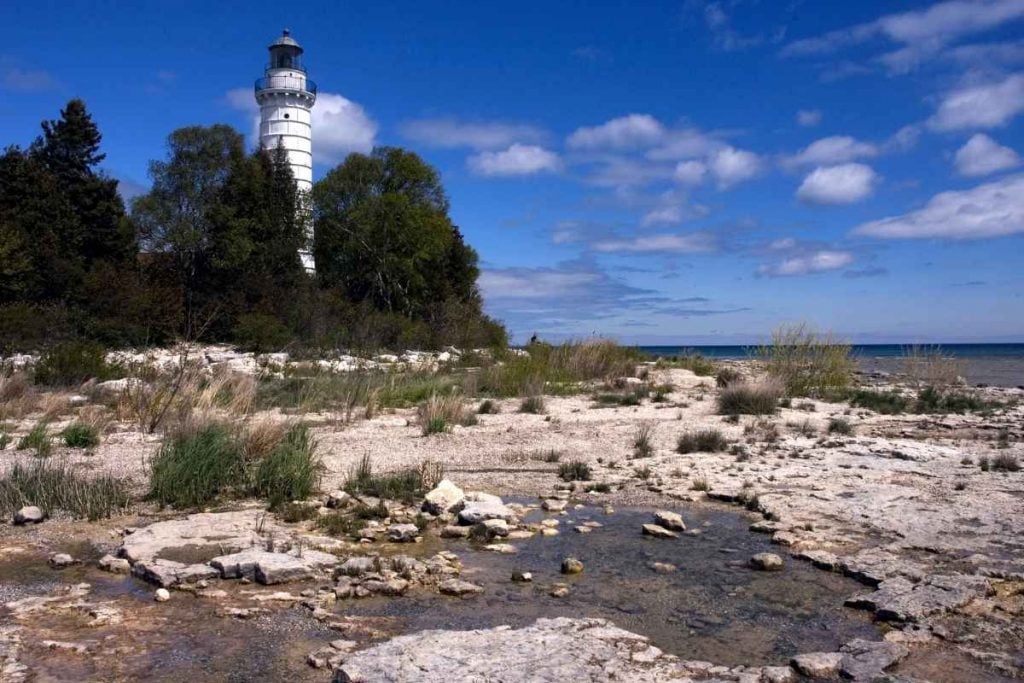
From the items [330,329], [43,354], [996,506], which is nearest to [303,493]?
[996,506]

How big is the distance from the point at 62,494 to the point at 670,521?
5041 mm

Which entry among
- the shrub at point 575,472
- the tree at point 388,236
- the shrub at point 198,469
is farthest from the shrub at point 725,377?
the tree at point 388,236

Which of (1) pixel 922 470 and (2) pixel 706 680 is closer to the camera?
(2) pixel 706 680

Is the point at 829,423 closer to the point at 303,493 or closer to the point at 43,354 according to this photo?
the point at 303,493

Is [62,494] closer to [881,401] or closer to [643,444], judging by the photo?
[643,444]

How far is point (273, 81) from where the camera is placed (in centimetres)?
3941

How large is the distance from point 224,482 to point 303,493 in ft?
2.62

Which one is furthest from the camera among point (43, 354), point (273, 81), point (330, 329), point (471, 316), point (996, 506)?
point (273, 81)

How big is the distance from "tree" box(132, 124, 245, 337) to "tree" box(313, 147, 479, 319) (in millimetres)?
4769

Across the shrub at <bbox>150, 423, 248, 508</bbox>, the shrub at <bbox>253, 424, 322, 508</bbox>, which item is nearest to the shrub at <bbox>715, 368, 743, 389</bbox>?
the shrub at <bbox>253, 424, 322, 508</bbox>

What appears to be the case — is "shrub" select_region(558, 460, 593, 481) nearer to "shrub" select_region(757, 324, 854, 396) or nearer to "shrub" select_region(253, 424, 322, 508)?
"shrub" select_region(253, 424, 322, 508)

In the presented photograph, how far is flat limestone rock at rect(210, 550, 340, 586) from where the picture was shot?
5.29 m

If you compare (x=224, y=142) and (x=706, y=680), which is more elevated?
(x=224, y=142)

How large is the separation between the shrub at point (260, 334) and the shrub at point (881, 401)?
54.9 ft
